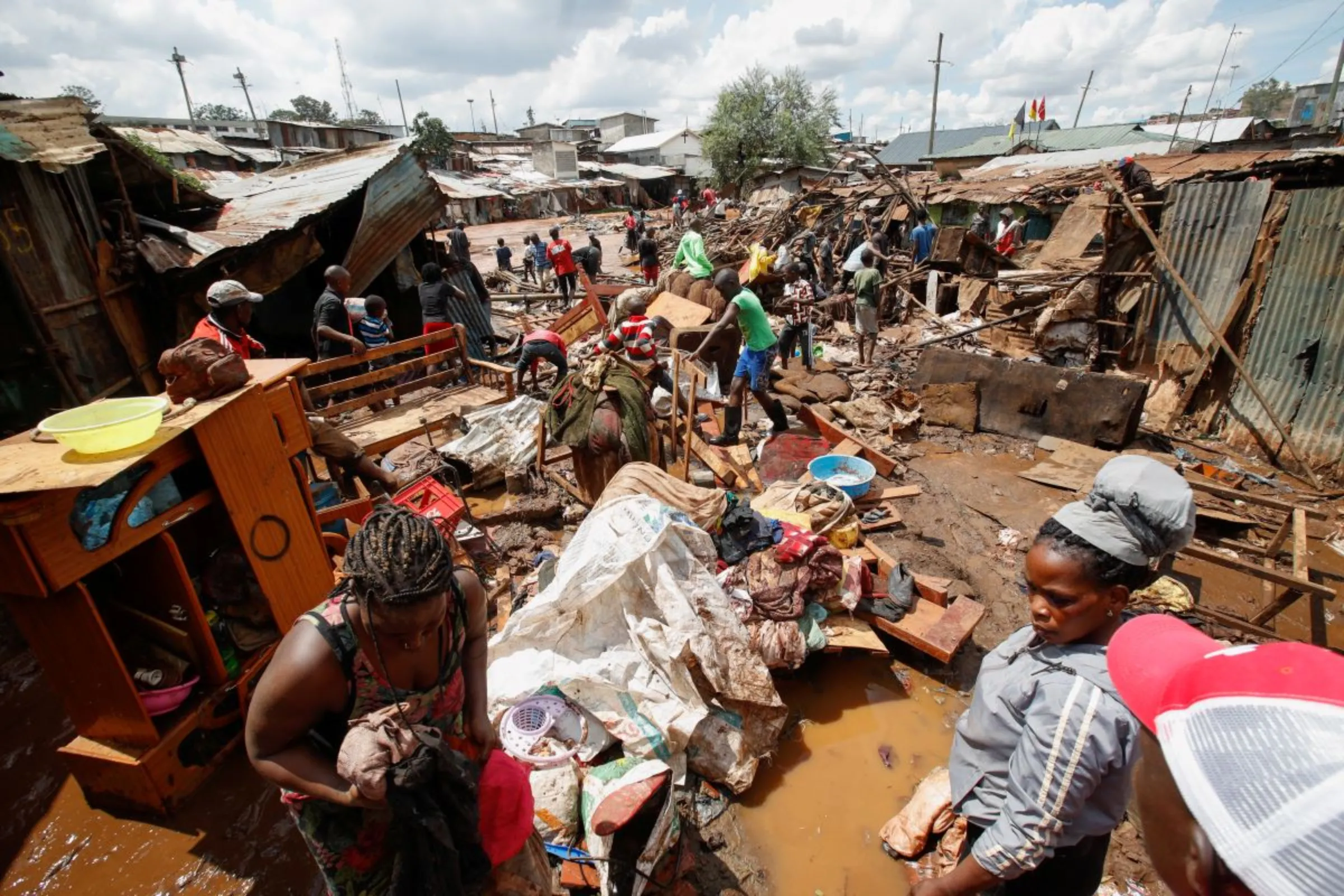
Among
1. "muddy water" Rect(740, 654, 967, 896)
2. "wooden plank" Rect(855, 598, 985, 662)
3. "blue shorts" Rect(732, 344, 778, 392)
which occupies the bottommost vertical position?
"muddy water" Rect(740, 654, 967, 896)

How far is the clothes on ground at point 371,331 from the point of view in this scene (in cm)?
670

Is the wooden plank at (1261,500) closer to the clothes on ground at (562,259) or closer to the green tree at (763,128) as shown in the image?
the clothes on ground at (562,259)

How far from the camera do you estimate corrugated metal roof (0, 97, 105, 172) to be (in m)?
4.48

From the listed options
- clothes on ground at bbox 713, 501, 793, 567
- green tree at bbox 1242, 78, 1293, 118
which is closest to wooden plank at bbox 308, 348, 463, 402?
clothes on ground at bbox 713, 501, 793, 567

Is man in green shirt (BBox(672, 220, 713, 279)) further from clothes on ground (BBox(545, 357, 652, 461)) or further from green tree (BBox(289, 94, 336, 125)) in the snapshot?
green tree (BBox(289, 94, 336, 125))

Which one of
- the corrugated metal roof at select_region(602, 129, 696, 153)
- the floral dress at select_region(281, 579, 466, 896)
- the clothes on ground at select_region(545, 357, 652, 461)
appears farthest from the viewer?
the corrugated metal roof at select_region(602, 129, 696, 153)

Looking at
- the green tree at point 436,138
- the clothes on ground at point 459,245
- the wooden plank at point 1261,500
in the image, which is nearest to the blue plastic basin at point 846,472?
the wooden plank at point 1261,500

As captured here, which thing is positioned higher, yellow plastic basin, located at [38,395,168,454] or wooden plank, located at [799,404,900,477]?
yellow plastic basin, located at [38,395,168,454]

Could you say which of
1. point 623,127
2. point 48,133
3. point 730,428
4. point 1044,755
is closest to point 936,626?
point 1044,755

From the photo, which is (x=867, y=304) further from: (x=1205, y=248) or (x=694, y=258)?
(x=1205, y=248)

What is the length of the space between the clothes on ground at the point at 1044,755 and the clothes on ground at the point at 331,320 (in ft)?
21.0

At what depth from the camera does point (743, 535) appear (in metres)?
4.17

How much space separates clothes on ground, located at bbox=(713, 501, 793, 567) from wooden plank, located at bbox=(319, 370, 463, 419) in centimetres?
Result: 391

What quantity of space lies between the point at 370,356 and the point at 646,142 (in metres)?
50.3
